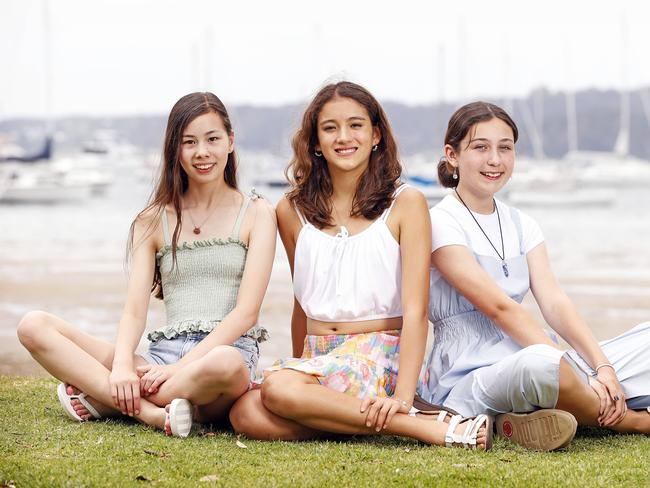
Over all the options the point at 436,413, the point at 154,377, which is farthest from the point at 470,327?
the point at 154,377

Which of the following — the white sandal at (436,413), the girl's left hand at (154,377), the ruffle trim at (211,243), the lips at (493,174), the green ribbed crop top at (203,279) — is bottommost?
the white sandal at (436,413)

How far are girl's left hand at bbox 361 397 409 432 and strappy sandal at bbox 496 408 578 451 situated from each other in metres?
0.47

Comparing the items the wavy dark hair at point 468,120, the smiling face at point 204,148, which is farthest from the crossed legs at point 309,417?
the wavy dark hair at point 468,120

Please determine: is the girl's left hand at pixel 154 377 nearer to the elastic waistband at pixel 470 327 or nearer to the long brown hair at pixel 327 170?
the long brown hair at pixel 327 170

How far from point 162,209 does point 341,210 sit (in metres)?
0.85

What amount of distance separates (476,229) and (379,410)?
1054 mm

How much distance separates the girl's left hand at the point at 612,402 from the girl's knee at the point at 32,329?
2348mm

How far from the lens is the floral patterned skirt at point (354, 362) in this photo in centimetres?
402

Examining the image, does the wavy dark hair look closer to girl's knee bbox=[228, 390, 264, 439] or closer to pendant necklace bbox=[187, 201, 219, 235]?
pendant necklace bbox=[187, 201, 219, 235]

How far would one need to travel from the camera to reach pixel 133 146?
68875mm

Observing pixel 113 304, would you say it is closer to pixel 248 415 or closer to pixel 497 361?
pixel 248 415

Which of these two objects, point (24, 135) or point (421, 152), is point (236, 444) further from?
point (24, 135)

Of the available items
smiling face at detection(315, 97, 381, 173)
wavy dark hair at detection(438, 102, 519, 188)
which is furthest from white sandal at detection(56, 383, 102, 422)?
wavy dark hair at detection(438, 102, 519, 188)

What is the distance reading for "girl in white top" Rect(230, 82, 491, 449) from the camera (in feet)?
12.8
